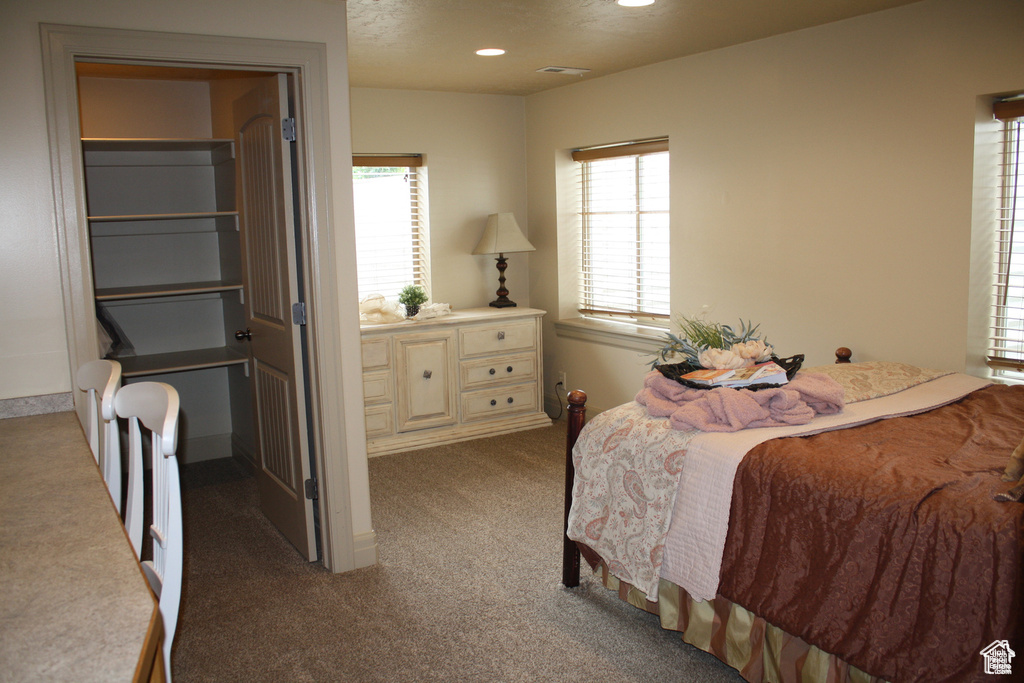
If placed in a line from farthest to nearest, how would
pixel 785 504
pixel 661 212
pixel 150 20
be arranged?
1. pixel 661 212
2. pixel 150 20
3. pixel 785 504

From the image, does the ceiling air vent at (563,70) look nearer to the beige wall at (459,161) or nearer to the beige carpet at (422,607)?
the beige wall at (459,161)

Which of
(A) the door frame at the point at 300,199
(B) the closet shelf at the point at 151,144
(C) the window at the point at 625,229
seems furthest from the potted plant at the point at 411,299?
(A) the door frame at the point at 300,199

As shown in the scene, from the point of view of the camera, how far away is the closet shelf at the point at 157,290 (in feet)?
12.7

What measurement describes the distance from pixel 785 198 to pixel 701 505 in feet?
7.21

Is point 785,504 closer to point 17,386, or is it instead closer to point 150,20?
point 17,386

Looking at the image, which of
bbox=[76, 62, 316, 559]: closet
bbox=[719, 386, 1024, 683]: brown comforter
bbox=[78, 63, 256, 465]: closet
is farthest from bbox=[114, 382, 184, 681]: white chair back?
bbox=[78, 63, 256, 465]: closet

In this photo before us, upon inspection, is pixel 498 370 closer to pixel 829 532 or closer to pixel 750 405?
pixel 750 405

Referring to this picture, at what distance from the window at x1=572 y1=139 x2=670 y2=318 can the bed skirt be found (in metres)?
2.66

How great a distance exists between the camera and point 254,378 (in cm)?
365

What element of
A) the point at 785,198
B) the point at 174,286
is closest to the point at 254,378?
the point at 174,286

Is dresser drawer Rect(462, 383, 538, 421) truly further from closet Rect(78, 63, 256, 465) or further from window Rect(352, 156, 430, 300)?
closet Rect(78, 63, 256, 465)

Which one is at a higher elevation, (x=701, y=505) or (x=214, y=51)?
(x=214, y=51)

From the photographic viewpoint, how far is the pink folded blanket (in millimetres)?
2438

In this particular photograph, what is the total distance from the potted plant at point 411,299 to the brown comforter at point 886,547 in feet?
10.0
